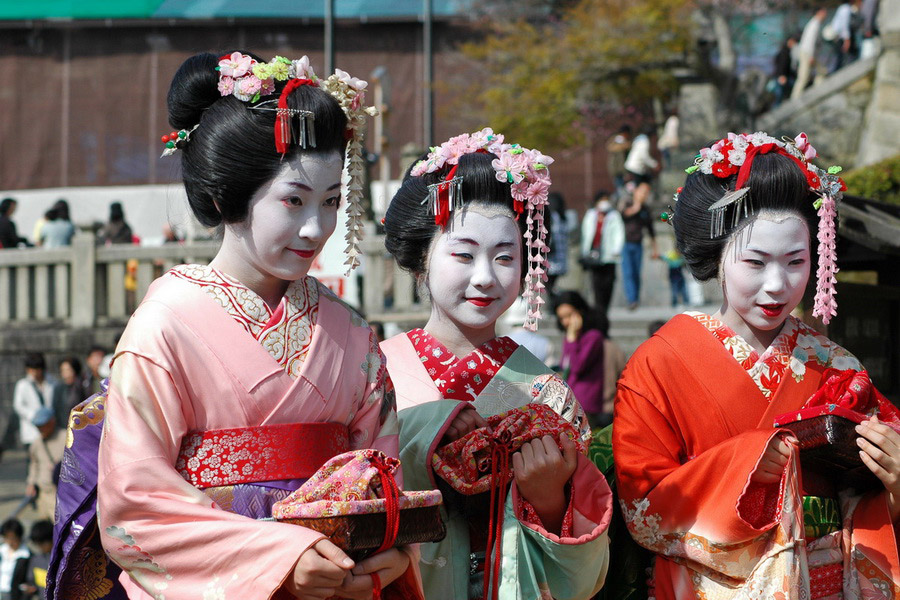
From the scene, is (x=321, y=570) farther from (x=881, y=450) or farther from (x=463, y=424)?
(x=881, y=450)

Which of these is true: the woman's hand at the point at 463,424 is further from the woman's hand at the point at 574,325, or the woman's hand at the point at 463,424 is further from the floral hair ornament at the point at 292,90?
the woman's hand at the point at 574,325

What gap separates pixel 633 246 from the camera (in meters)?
13.0

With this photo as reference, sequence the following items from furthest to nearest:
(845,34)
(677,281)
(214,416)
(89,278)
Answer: (845,34) < (89,278) < (677,281) < (214,416)

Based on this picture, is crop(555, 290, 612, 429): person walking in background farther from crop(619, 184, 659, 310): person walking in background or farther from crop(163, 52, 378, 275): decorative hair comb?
crop(163, 52, 378, 275): decorative hair comb

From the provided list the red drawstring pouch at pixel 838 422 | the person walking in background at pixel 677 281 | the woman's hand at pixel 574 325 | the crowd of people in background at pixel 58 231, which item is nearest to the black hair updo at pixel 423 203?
the red drawstring pouch at pixel 838 422

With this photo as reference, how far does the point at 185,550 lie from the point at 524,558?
1045 millimetres

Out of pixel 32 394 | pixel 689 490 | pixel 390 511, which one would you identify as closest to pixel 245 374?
pixel 390 511

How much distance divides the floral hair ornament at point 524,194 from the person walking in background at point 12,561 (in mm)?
4451

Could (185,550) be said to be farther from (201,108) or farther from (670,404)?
(670,404)

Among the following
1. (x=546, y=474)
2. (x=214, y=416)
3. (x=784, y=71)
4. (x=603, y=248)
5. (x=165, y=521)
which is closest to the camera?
(x=165, y=521)

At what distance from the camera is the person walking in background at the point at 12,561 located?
6805 millimetres

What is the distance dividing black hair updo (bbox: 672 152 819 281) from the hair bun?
1.62 metres

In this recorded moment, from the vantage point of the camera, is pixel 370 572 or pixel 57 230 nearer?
pixel 370 572

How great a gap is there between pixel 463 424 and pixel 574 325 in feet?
18.2
